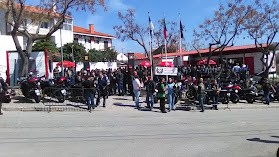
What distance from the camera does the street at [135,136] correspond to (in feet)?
19.4

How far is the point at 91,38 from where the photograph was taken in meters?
51.6

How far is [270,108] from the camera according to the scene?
1415cm

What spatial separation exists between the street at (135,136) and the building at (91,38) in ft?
126

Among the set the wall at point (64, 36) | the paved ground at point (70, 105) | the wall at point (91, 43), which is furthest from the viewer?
the wall at point (91, 43)

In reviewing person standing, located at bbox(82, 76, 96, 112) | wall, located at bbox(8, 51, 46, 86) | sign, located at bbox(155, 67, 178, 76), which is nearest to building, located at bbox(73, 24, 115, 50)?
wall, located at bbox(8, 51, 46, 86)

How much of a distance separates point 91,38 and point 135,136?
4636cm

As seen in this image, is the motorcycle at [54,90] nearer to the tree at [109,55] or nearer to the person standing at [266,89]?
the person standing at [266,89]

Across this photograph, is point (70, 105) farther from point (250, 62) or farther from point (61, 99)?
point (250, 62)

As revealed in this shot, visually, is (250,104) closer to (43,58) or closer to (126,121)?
(126,121)

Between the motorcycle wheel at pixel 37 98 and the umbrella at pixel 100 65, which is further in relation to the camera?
the umbrella at pixel 100 65

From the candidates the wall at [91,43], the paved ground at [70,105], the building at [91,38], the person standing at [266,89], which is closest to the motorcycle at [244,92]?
the person standing at [266,89]

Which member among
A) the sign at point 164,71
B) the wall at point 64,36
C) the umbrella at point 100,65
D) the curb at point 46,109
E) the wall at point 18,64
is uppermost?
the wall at point 64,36

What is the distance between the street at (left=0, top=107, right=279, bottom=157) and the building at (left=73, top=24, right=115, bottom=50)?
38.3 m

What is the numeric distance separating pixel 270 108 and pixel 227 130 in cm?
741
